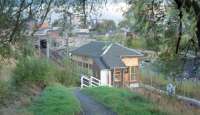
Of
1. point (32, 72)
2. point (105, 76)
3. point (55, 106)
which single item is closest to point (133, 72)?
point (105, 76)

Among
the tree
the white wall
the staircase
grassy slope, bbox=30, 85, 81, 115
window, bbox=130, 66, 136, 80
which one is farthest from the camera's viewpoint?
window, bbox=130, 66, 136, 80

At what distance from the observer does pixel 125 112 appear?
1059 centimetres

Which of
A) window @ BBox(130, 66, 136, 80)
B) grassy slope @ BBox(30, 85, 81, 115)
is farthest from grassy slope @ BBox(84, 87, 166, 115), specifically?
window @ BBox(130, 66, 136, 80)

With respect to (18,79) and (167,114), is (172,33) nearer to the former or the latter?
(167,114)

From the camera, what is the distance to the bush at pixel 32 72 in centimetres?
1658

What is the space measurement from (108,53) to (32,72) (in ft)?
37.9

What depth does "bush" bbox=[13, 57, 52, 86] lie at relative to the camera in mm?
16580

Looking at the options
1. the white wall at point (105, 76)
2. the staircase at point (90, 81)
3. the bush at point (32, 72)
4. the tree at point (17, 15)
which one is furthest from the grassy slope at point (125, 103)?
the white wall at point (105, 76)

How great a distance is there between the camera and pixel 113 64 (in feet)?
90.2

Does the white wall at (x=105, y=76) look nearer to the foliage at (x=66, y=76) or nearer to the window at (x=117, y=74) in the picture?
the window at (x=117, y=74)

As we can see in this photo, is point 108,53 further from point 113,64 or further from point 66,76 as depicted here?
point 66,76

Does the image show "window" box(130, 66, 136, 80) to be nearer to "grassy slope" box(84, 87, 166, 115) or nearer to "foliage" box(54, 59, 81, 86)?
"foliage" box(54, 59, 81, 86)

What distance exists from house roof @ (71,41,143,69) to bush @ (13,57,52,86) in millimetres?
8549

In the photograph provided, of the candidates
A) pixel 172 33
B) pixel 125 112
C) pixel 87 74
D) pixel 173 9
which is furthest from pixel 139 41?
pixel 87 74
